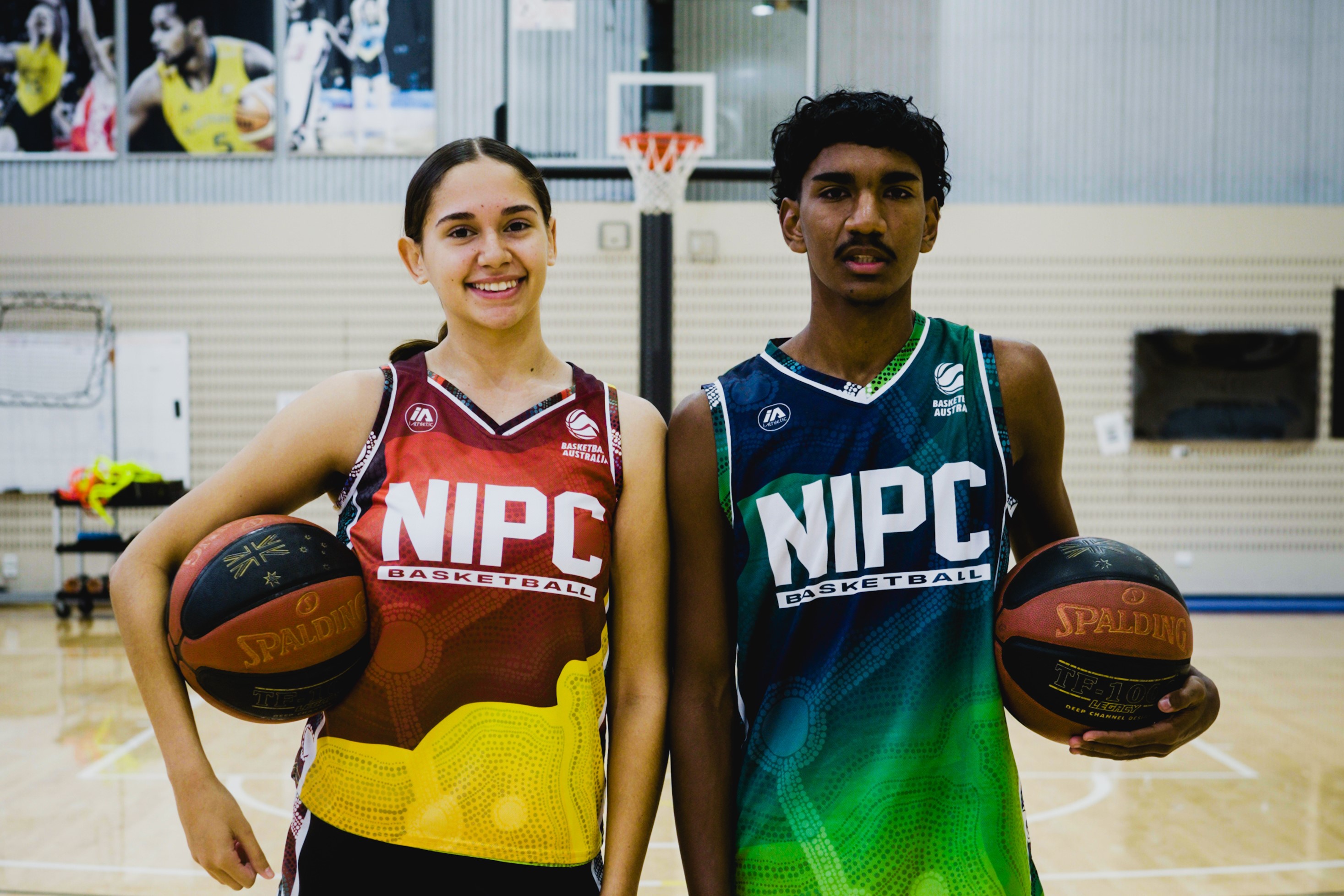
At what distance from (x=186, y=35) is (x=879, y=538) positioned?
841 centimetres

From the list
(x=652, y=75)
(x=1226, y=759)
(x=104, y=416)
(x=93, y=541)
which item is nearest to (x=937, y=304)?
(x=652, y=75)

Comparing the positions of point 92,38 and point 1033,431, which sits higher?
point 92,38

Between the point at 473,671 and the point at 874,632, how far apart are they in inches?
20.0

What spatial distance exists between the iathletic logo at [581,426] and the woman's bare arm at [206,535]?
10.4 inches

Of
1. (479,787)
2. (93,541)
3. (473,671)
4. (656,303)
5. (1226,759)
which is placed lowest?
(1226,759)

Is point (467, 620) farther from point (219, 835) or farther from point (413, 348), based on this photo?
point (413, 348)

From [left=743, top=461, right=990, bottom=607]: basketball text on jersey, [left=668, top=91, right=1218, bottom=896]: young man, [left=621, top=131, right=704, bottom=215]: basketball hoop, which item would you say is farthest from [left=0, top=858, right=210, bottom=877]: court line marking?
[left=621, top=131, right=704, bottom=215]: basketball hoop

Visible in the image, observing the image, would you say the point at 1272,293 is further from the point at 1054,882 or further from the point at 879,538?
the point at 879,538

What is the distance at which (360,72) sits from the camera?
7.88m

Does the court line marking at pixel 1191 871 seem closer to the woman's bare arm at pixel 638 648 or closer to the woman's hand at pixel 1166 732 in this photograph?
the woman's hand at pixel 1166 732

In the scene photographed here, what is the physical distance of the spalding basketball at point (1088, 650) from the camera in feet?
4.14

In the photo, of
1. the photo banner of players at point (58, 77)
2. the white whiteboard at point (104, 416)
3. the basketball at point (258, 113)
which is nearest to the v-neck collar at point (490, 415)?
the white whiteboard at point (104, 416)

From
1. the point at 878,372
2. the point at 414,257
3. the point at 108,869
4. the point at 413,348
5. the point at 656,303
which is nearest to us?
the point at 878,372

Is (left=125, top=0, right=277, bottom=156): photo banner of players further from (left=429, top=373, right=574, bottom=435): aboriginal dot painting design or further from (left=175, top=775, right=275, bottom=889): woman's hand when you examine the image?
(left=175, top=775, right=275, bottom=889): woman's hand
